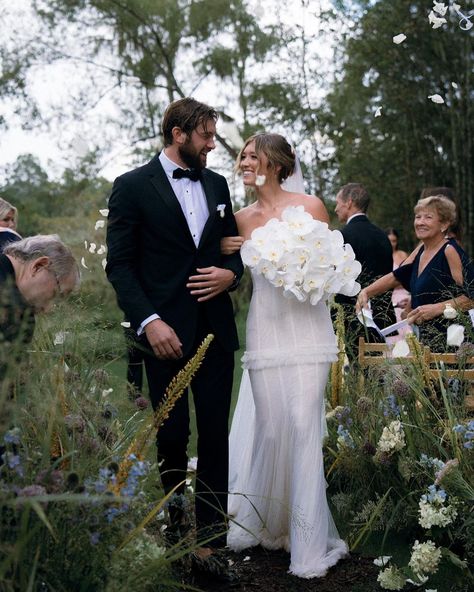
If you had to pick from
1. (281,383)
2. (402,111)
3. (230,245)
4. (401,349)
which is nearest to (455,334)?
(401,349)

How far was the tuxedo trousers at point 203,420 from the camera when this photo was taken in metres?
3.92

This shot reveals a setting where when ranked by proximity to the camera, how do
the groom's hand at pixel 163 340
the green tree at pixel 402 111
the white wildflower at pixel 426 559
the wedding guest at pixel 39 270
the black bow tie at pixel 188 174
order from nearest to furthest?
the wedding guest at pixel 39 270 → the white wildflower at pixel 426 559 → the groom's hand at pixel 163 340 → the black bow tie at pixel 188 174 → the green tree at pixel 402 111

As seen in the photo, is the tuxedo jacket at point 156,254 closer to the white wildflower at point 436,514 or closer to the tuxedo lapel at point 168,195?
the tuxedo lapel at point 168,195

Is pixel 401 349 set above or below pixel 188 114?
below

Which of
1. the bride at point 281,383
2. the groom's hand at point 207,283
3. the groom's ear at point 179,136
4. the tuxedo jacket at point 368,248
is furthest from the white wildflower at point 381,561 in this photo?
the tuxedo jacket at point 368,248

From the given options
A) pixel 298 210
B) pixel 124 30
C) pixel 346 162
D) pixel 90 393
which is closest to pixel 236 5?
pixel 124 30

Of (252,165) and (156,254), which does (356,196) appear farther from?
(156,254)

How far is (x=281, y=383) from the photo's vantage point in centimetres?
434

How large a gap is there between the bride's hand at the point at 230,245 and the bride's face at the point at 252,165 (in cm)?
37

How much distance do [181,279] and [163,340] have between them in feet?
1.03

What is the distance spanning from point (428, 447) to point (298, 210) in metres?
1.30

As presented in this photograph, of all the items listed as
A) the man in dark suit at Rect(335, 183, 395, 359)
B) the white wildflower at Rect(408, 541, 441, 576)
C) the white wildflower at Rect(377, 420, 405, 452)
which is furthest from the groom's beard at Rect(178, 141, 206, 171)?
the man in dark suit at Rect(335, 183, 395, 359)

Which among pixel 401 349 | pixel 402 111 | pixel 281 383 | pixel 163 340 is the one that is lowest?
pixel 281 383

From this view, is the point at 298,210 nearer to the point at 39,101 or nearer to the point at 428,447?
the point at 428,447
